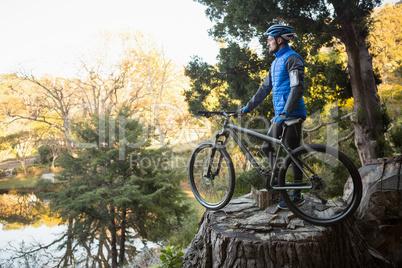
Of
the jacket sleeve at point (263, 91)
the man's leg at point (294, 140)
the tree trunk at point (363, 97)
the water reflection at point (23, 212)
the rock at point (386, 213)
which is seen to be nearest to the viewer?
the man's leg at point (294, 140)

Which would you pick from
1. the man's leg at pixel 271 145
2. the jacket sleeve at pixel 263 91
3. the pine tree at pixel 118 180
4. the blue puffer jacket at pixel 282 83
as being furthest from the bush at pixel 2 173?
the blue puffer jacket at pixel 282 83

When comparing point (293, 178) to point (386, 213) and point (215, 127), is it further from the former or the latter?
point (215, 127)

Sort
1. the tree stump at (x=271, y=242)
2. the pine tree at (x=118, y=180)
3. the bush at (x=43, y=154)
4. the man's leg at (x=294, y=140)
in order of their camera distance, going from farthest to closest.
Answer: the bush at (x=43, y=154), the pine tree at (x=118, y=180), the man's leg at (x=294, y=140), the tree stump at (x=271, y=242)

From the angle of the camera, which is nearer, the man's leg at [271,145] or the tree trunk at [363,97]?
the man's leg at [271,145]

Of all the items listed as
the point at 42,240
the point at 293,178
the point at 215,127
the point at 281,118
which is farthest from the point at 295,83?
the point at 42,240

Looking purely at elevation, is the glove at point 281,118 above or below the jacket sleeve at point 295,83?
below

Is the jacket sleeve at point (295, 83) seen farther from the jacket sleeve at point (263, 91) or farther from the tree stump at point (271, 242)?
the tree stump at point (271, 242)

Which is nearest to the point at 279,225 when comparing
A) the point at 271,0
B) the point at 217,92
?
the point at 271,0

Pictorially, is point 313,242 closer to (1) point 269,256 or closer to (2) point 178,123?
(1) point 269,256

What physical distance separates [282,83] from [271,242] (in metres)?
1.37

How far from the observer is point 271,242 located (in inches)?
88.3

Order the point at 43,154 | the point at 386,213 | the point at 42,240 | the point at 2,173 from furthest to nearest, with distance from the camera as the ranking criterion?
the point at 43,154
the point at 2,173
the point at 42,240
the point at 386,213

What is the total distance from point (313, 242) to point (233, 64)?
543cm

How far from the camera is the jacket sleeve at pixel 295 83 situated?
8.15ft
